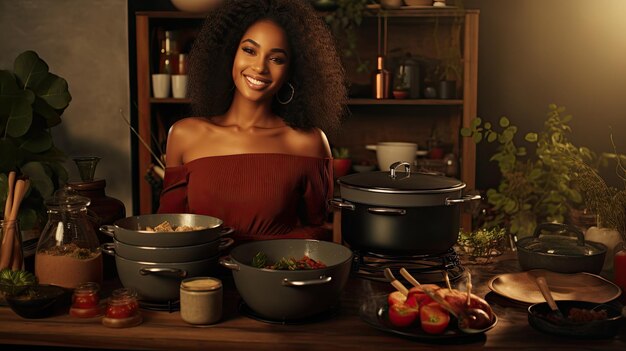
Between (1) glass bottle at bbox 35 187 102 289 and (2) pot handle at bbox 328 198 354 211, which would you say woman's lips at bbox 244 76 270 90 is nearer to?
(2) pot handle at bbox 328 198 354 211

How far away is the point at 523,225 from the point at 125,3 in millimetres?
2318

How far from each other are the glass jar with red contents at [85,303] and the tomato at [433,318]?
0.64 metres

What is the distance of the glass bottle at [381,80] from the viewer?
3910 millimetres

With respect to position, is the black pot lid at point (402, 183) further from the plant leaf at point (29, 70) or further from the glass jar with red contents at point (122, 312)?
the plant leaf at point (29, 70)

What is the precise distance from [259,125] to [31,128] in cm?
81

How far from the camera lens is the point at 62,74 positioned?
4.02 m

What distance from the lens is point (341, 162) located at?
156 inches

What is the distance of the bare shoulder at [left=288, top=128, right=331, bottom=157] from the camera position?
247 cm

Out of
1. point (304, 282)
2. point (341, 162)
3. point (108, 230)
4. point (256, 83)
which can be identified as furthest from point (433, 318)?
point (341, 162)

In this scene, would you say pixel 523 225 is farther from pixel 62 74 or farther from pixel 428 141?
pixel 62 74

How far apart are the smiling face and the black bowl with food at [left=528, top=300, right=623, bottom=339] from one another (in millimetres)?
1164

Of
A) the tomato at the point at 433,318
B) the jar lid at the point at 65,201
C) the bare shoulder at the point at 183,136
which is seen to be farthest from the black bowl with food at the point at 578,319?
the bare shoulder at the point at 183,136

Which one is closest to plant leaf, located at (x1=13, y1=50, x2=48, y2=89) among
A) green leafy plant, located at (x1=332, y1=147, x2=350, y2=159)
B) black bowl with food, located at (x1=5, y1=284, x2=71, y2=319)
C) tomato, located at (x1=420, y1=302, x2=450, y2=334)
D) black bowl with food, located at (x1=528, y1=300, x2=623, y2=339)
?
black bowl with food, located at (x1=5, y1=284, x2=71, y2=319)

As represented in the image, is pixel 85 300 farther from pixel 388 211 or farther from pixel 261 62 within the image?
pixel 261 62
